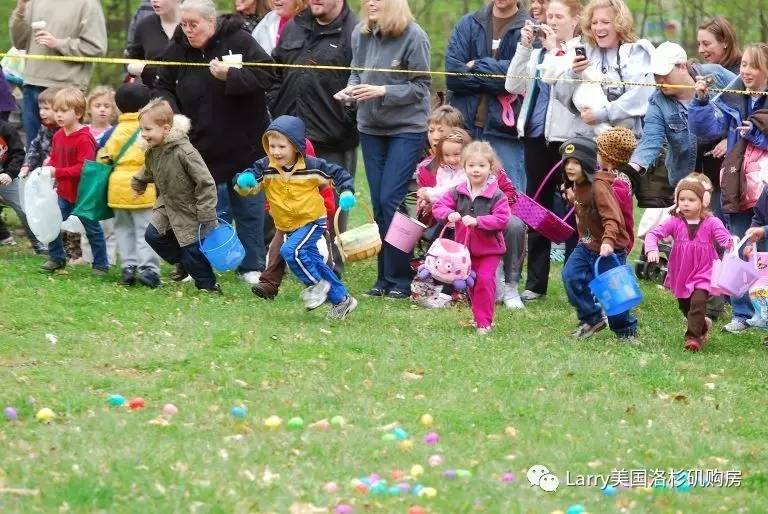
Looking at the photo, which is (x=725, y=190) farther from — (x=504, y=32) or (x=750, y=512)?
(x=750, y=512)

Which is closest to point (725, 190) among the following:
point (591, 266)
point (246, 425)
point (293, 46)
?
point (591, 266)

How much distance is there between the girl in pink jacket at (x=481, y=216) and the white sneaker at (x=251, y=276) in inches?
95.0

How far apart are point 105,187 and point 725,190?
4777mm

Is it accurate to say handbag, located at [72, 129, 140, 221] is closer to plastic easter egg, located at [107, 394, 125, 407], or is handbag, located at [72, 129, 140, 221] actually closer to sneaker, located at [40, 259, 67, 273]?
sneaker, located at [40, 259, 67, 273]

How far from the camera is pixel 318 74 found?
11.5 m

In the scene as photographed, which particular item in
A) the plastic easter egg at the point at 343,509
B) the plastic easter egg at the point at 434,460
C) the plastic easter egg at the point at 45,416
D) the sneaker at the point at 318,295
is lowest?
the sneaker at the point at 318,295

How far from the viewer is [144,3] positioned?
531 inches

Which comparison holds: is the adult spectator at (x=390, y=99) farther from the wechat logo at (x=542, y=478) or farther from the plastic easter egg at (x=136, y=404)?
the wechat logo at (x=542, y=478)

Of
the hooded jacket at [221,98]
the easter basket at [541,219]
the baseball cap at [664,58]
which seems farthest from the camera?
the hooded jacket at [221,98]

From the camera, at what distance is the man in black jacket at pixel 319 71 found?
1145 cm

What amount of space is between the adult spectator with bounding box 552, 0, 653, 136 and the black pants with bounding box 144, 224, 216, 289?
308cm

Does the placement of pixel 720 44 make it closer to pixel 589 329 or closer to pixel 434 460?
pixel 589 329

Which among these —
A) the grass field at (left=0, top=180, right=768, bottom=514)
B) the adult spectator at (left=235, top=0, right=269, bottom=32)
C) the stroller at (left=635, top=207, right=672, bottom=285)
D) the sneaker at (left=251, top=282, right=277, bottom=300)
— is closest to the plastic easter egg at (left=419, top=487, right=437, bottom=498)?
the grass field at (left=0, top=180, right=768, bottom=514)

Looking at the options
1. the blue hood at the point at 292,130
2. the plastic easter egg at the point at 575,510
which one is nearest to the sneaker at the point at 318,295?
the blue hood at the point at 292,130
